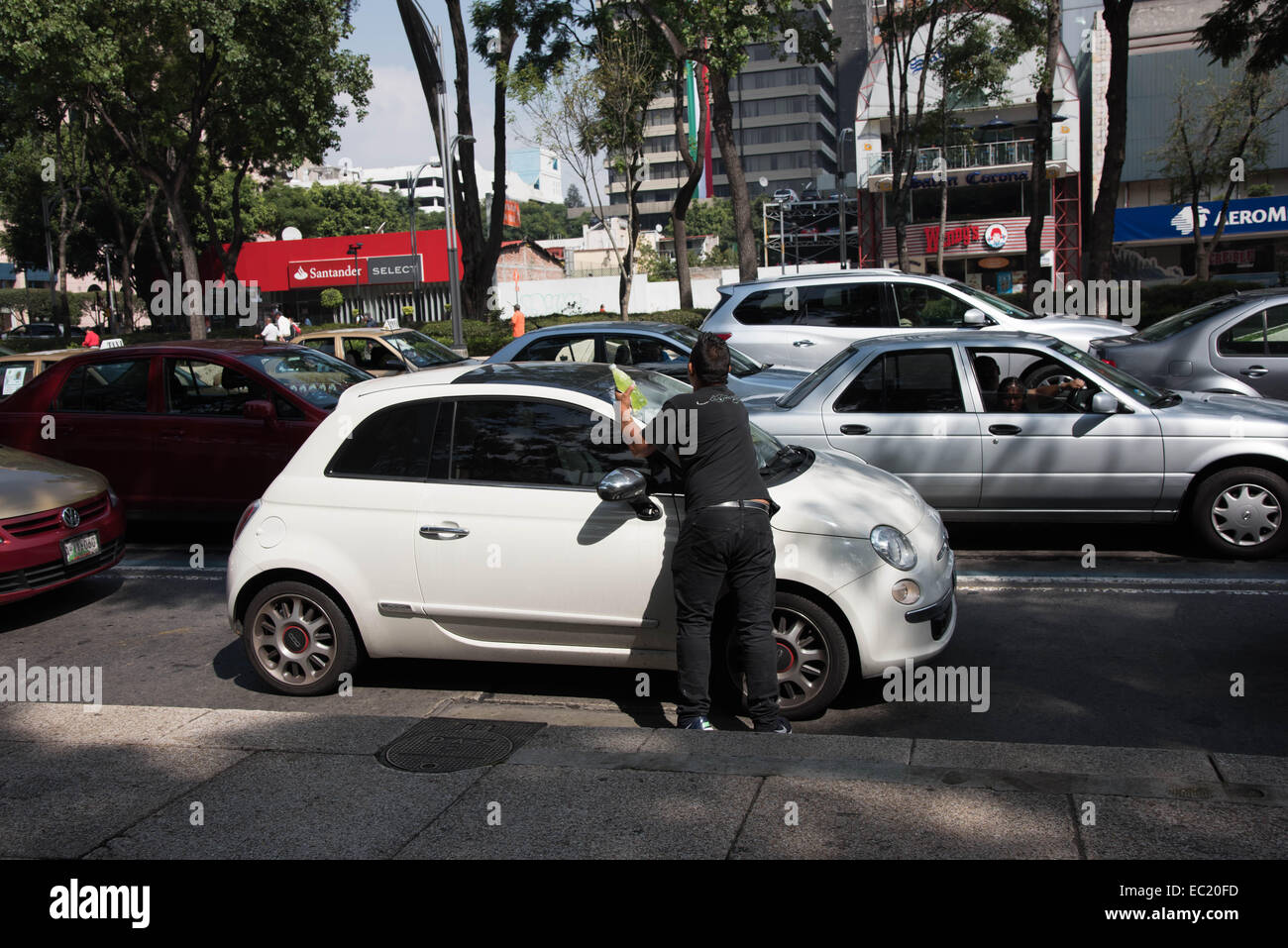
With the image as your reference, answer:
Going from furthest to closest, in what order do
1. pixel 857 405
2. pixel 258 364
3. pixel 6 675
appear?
pixel 258 364 < pixel 857 405 < pixel 6 675

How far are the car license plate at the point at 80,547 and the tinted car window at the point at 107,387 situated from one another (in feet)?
6.74

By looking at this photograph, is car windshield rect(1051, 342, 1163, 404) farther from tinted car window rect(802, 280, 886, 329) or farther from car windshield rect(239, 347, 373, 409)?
car windshield rect(239, 347, 373, 409)

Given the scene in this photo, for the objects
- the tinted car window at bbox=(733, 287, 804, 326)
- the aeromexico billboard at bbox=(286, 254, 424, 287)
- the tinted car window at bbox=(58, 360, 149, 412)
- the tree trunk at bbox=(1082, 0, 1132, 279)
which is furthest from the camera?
the aeromexico billboard at bbox=(286, 254, 424, 287)

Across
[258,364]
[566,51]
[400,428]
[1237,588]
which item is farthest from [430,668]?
[566,51]

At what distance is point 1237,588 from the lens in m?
7.08

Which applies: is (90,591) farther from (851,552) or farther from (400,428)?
(851,552)

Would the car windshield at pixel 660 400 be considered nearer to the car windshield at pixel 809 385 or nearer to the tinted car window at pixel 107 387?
the car windshield at pixel 809 385

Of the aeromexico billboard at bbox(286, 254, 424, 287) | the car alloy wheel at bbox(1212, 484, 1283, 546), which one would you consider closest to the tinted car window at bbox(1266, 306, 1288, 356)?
the car alloy wheel at bbox(1212, 484, 1283, 546)

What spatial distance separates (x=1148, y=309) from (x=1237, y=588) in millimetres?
15322

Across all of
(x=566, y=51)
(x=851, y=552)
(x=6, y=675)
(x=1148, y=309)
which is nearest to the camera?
(x=851, y=552)

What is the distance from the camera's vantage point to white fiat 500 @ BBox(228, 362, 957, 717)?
205 inches

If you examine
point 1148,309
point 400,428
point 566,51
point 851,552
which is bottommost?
point 851,552

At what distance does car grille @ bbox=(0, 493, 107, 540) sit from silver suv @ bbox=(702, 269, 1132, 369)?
685 centimetres

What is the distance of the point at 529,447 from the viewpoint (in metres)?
5.61
